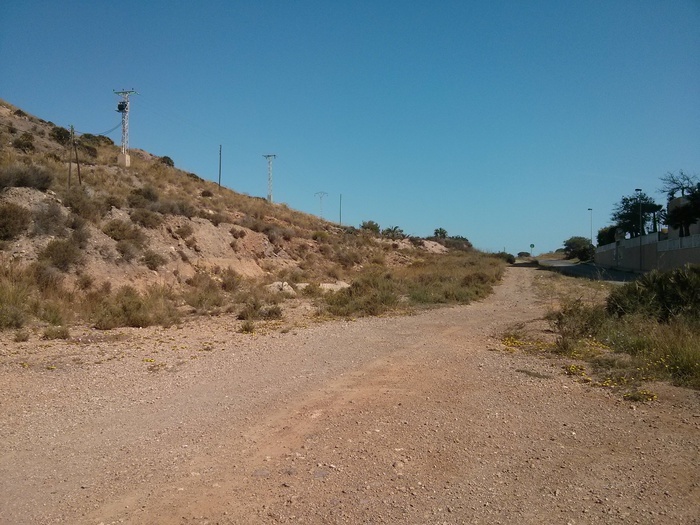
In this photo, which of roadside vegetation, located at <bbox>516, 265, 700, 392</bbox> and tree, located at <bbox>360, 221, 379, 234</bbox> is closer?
roadside vegetation, located at <bbox>516, 265, 700, 392</bbox>

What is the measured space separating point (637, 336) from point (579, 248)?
392ft

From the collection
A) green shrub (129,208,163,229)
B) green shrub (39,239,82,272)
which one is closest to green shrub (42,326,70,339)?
green shrub (39,239,82,272)

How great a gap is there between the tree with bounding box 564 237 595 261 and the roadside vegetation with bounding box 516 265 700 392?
96.4 meters

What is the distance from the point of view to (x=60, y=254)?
18.3 m

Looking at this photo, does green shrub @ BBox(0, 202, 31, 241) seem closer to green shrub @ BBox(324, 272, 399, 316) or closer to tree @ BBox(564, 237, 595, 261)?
green shrub @ BBox(324, 272, 399, 316)

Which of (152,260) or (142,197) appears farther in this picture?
(142,197)

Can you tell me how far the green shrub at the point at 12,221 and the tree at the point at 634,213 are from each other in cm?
7784

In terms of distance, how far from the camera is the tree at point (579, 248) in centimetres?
10611

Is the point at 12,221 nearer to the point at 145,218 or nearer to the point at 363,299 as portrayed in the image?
the point at 145,218

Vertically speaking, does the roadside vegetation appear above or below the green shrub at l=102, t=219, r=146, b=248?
below

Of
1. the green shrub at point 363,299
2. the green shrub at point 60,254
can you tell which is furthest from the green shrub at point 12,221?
the green shrub at point 363,299

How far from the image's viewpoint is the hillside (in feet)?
57.1

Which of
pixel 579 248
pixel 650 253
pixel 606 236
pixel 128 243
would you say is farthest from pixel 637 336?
pixel 579 248

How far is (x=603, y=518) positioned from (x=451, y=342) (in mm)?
8608
